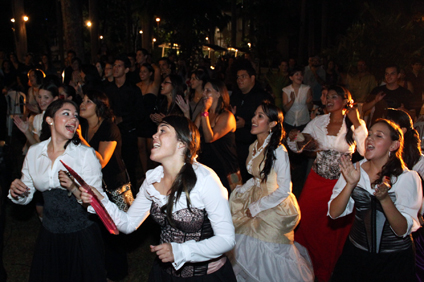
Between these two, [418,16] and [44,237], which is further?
[418,16]

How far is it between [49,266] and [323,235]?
2960 mm

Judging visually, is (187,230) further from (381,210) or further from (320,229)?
(320,229)

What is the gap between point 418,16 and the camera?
29.3 ft

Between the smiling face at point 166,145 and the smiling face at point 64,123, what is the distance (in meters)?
1.04

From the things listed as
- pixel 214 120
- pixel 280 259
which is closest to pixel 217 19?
pixel 214 120

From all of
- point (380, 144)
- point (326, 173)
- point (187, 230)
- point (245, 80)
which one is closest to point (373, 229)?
point (380, 144)

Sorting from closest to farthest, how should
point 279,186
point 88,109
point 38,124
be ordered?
point 279,186
point 88,109
point 38,124

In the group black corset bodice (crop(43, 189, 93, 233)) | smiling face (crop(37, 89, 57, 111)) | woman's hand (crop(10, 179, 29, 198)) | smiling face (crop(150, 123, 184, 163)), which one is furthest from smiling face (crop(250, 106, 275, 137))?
smiling face (crop(37, 89, 57, 111))

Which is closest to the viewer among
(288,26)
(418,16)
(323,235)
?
(323,235)

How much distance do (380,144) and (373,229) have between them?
2.12ft

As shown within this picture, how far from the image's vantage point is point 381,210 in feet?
9.57

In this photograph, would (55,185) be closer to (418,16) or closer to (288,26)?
(418,16)

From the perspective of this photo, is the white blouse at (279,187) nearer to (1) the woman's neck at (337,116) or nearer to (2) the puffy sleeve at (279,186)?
(2) the puffy sleeve at (279,186)

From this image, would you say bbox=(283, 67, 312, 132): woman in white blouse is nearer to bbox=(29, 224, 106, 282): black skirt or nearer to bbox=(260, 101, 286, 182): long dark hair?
bbox=(260, 101, 286, 182): long dark hair
